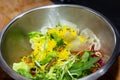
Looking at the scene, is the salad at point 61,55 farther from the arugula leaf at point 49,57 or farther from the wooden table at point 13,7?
the wooden table at point 13,7

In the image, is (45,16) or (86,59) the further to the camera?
(45,16)

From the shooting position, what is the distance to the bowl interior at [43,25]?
0.77 metres

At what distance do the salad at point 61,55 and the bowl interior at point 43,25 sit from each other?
2cm

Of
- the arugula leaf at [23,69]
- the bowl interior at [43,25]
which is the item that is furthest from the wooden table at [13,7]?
the arugula leaf at [23,69]

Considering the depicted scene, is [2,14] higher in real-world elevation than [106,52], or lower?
higher

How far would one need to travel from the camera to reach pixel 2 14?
3.21ft

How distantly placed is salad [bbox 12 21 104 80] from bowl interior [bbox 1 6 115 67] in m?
0.02

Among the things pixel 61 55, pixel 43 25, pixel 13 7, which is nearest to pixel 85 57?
pixel 61 55

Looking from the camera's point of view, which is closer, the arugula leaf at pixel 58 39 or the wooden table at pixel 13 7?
the arugula leaf at pixel 58 39

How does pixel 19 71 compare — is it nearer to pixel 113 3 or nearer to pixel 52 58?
pixel 52 58

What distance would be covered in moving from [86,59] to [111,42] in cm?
10

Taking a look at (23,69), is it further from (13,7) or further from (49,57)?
(13,7)

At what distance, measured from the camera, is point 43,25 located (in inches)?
34.4

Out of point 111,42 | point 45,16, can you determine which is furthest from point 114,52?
point 45,16
